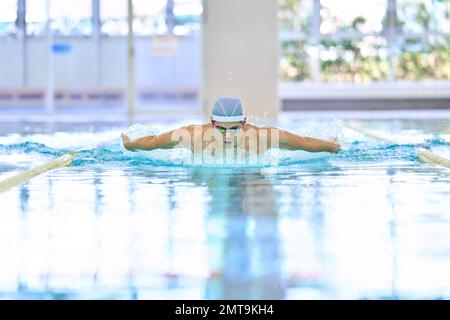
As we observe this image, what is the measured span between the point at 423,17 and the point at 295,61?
2.52m

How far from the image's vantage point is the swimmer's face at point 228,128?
6113mm

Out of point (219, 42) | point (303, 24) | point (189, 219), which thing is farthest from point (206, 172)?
point (303, 24)

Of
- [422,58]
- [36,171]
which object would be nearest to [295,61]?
[422,58]

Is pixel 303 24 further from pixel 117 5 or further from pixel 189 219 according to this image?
pixel 189 219

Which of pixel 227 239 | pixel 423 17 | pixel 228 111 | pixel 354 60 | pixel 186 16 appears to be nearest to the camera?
pixel 227 239

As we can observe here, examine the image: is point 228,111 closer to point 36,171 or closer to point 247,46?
point 36,171

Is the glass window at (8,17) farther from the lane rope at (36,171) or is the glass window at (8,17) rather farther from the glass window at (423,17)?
the lane rope at (36,171)

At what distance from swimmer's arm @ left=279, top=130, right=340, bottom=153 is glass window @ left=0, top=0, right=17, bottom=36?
1326 centimetres

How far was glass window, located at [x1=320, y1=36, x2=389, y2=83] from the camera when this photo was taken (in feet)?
59.0

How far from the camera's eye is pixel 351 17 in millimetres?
17969

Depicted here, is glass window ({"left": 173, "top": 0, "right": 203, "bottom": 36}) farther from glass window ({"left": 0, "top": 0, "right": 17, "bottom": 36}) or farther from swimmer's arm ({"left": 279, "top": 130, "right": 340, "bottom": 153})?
swimmer's arm ({"left": 279, "top": 130, "right": 340, "bottom": 153})

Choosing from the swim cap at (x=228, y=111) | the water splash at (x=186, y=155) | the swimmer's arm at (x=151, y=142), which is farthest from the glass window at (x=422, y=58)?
the swim cap at (x=228, y=111)

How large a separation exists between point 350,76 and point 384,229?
15.1m
